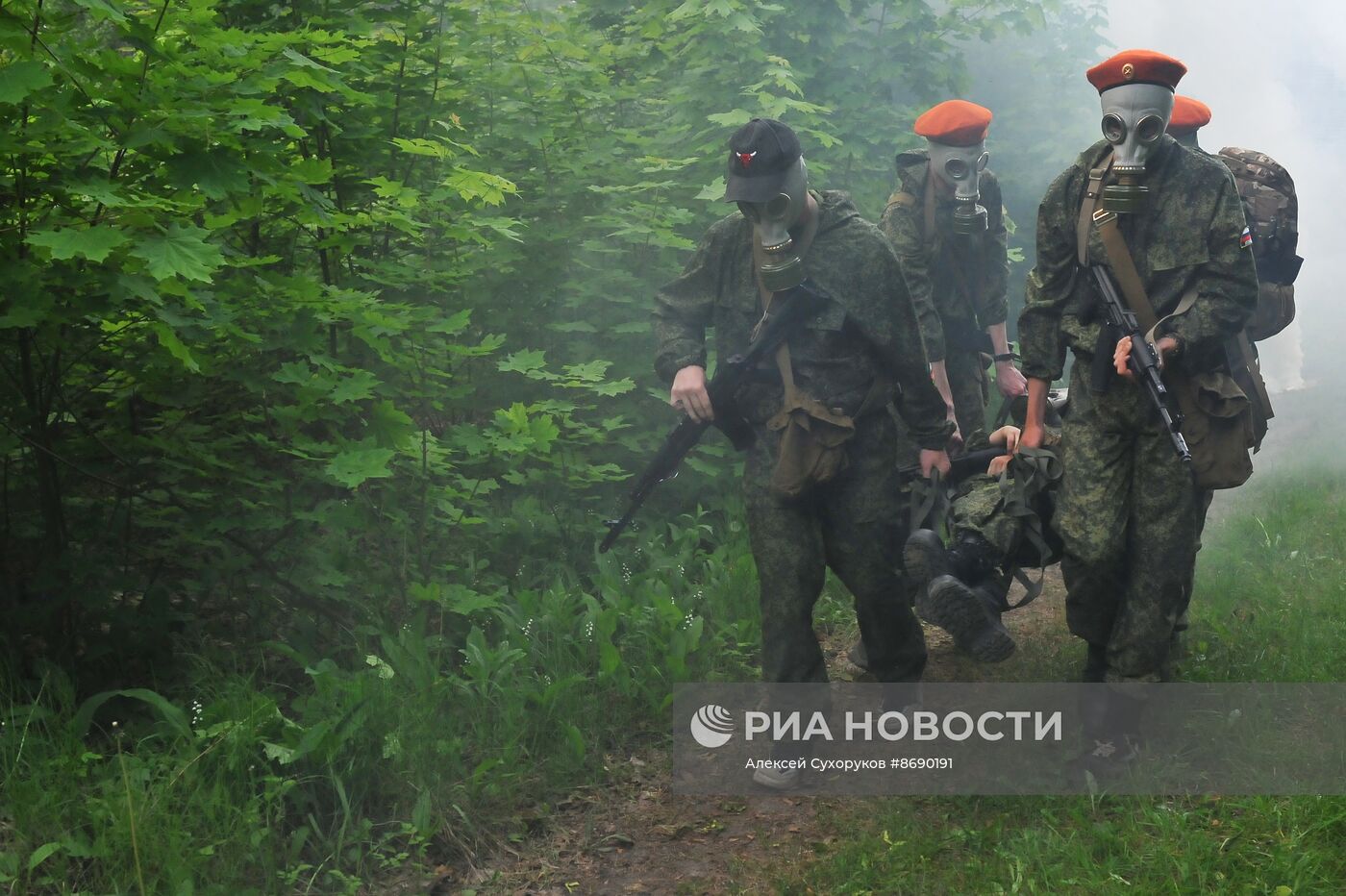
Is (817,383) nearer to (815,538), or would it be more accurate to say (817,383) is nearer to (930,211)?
(815,538)

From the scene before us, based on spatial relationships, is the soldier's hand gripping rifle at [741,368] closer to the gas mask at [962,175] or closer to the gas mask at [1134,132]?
the gas mask at [1134,132]

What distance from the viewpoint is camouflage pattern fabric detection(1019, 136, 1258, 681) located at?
4473 mm

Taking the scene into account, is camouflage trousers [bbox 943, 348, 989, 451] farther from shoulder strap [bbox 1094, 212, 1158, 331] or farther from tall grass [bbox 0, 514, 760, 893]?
shoulder strap [bbox 1094, 212, 1158, 331]

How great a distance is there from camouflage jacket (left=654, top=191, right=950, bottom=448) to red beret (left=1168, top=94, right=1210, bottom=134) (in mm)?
1999

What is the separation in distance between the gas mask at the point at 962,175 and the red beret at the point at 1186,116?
1112mm

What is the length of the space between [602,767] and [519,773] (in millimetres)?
422

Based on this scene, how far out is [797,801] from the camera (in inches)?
190

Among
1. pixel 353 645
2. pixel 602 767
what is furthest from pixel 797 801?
pixel 353 645

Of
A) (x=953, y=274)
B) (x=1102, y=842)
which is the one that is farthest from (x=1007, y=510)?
(x=953, y=274)

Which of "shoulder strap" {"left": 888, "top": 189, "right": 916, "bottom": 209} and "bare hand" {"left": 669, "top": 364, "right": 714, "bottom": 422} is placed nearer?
"bare hand" {"left": 669, "top": 364, "right": 714, "bottom": 422}

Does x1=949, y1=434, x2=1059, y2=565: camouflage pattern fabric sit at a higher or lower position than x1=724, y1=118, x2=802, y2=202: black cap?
lower

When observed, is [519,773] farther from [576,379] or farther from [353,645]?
[576,379]

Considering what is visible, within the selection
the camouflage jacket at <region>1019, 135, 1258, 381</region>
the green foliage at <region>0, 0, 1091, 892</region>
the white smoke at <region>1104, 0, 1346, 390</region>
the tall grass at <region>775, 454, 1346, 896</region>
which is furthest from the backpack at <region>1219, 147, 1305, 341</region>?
the white smoke at <region>1104, 0, 1346, 390</region>

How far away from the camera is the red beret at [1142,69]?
4.48m
